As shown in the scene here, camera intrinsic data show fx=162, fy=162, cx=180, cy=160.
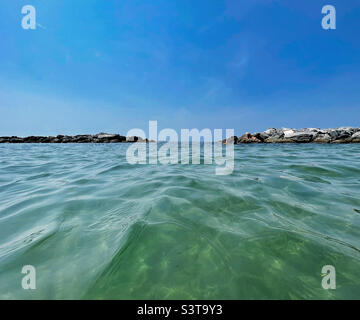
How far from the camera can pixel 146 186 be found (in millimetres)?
3574

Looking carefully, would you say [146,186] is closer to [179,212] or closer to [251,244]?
[179,212]

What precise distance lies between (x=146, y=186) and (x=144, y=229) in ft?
5.66

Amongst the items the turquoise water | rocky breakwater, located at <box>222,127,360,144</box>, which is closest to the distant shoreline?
rocky breakwater, located at <box>222,127,360,144</box>

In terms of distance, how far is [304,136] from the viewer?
25219 mm

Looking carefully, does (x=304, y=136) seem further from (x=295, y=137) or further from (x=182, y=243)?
(x=182, y=243)

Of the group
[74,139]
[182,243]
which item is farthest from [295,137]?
[74,139]

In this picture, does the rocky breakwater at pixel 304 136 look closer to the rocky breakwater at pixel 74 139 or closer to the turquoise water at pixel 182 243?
the turquoise water at pixel 182 243

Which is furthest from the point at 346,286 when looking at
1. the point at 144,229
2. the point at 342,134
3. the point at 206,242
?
the point at 342,134

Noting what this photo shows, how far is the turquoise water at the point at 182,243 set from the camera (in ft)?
4.04

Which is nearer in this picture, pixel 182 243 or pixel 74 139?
pixel 182 243

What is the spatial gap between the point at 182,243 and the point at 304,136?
30.8 metres

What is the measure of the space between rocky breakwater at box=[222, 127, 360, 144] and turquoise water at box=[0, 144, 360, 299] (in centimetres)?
2691

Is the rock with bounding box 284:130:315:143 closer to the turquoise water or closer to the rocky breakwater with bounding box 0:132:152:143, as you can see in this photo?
the turquoise water

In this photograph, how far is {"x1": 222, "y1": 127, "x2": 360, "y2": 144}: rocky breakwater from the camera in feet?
74.3
